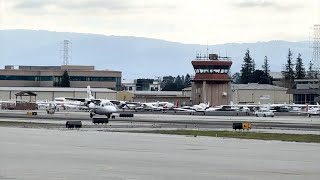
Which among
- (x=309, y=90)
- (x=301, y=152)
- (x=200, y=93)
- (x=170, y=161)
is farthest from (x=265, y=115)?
(x=170, y=161)

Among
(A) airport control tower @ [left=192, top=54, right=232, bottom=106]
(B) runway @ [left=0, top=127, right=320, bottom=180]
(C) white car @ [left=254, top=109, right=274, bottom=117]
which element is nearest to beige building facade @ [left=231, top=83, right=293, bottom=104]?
(A) airport control tower @ [left=192, top=54, right=232, bottom=106]

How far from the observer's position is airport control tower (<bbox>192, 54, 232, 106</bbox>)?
16938cm

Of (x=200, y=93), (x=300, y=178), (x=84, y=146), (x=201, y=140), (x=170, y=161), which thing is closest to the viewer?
(x=300, y=178)

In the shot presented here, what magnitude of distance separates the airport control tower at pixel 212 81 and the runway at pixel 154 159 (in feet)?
405

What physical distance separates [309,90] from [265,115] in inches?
2632

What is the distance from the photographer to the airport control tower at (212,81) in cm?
16938

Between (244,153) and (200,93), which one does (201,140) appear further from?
(200,93)

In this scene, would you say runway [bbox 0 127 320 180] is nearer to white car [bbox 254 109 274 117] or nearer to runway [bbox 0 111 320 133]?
runway [bbox 0 111 320 133]

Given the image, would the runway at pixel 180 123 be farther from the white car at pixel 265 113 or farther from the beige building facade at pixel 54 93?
the beige building facade at pixel 54 93

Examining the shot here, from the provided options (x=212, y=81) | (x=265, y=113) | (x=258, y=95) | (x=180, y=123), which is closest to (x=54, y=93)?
(x=212, y=81)

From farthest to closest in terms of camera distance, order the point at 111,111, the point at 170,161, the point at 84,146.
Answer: the point at 111,111, the point at 84,146, the point at 170,161

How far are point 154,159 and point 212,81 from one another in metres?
139

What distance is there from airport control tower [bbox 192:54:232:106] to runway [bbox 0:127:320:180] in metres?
123

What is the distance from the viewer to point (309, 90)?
595ft
